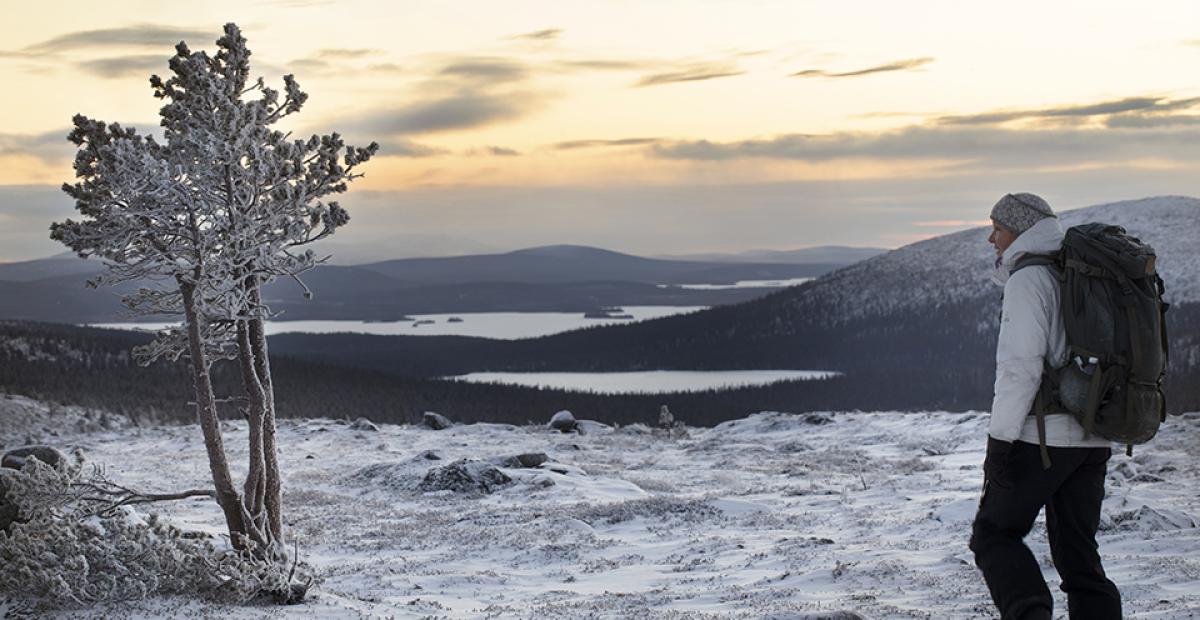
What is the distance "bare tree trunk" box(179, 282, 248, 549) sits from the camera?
1241cm

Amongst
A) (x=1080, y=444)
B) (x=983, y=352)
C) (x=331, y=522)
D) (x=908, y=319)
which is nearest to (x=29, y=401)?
(x=331, y=522)

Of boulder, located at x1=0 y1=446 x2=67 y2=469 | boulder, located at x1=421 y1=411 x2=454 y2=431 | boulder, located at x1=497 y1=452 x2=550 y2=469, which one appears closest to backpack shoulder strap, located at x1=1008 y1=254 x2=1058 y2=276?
boulder, located at x1=0 y1=446 x2=67 y2=469

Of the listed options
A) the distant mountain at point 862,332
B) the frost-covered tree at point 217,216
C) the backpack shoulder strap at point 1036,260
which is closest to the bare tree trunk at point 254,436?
the frost-covered tree at point 217,216

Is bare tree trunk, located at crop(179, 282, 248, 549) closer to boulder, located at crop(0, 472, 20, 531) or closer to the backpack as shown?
boulder, located at crop(0, 472, 20, 531)

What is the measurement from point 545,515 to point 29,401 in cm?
3969

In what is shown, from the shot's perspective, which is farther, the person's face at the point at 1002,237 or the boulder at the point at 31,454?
the boulder at the point at 31,454

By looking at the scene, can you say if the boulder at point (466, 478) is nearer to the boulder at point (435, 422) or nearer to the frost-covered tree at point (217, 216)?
the frost-covered tree at point (217, 216)

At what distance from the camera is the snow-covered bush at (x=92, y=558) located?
10789 millimetres

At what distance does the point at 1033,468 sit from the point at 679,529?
1321 cm

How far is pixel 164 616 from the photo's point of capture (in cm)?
1060

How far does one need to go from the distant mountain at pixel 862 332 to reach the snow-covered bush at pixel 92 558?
10264 centimetres

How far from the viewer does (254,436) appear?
41.5 feet

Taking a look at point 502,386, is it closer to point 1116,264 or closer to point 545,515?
point 545,515

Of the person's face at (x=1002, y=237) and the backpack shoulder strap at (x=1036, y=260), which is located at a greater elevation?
the person's face at (x=1002, y=237)
